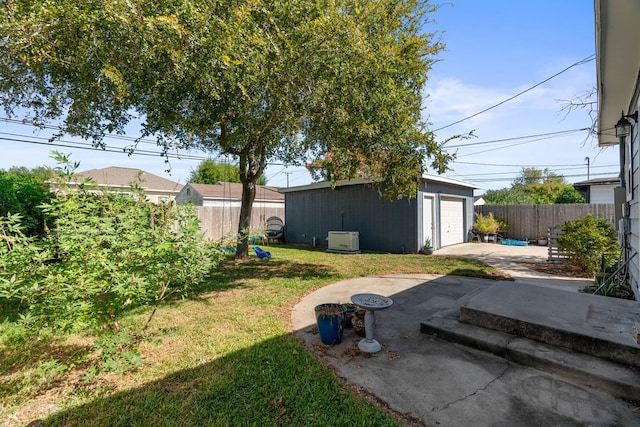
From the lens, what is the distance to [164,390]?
2.53m

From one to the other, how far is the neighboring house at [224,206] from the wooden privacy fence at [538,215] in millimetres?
11467

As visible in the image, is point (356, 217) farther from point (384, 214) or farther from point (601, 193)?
point (601, 193)

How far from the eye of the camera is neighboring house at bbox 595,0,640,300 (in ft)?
9.06

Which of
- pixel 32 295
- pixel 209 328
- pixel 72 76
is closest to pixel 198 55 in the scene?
pixel 72 76

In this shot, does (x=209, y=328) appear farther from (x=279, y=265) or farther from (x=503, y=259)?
(x=503, y=259)

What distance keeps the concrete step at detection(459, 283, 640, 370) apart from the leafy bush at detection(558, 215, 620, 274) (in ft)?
11.7

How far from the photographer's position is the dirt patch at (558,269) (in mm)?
6754

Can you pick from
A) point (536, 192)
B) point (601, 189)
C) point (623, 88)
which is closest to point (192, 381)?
point (623, 88)

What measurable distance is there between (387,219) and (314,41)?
7.37m

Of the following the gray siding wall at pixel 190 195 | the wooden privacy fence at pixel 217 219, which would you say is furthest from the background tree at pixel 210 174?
the wooden privacy fence at pixel 217 219

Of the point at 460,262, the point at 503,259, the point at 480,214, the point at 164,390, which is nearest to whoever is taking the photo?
the point at 164,390

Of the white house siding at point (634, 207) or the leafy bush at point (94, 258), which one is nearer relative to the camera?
the leafy bush at point (94, 258)

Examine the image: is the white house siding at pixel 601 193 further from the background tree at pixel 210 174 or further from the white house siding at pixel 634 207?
the background tree at pixel 210 174

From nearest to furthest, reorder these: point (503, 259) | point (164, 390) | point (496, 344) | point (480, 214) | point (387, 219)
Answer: point (164, 390)
point (496, 344)
point (503, 259)
point (387, 219)
point (480, 214)
